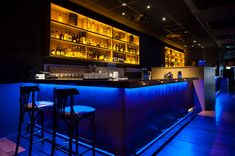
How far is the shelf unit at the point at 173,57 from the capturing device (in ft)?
29.4

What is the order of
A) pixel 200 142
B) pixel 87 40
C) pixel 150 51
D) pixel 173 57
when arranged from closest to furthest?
1. pixel 200 142
2. pixel 87 40
3. pixel 150 51
4. pixel 173 57

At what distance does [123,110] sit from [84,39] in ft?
9.18

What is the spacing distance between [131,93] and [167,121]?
159 centimetres

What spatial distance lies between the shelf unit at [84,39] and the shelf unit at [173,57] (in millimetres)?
3716

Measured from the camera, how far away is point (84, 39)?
174 inches

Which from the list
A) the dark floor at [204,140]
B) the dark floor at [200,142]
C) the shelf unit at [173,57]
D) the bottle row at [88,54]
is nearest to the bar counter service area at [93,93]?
the bottle row at [88,54]

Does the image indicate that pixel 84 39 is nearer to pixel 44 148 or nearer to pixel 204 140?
pixel 44 148

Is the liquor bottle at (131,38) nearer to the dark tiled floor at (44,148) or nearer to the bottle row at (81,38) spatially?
the bottle row at (81,38)

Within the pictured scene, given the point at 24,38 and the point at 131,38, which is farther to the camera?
the point at 131,38

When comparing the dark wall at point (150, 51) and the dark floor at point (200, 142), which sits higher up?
the dark wall at point (150, 51)

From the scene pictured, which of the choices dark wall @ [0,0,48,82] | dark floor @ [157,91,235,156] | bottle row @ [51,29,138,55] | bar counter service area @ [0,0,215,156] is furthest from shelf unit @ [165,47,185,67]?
dark wall @ [0,0,48,82]

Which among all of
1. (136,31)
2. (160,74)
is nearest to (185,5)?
(136,31)

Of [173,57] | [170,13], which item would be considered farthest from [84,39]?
[173,57]

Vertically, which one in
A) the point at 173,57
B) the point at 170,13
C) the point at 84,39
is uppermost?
the point at 170,13
